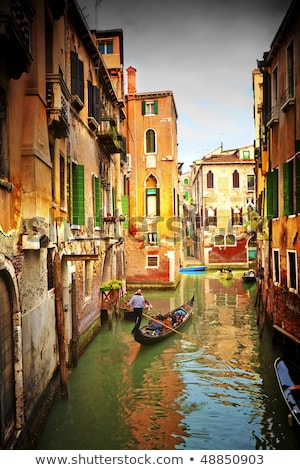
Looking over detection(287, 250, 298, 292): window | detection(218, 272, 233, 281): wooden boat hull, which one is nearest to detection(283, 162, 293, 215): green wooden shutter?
detection(287, 250, 298, 292): window

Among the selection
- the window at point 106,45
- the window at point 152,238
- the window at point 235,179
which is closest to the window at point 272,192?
the window at point 106,45

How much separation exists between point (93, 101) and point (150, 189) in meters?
9.09

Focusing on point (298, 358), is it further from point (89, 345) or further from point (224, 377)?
point (89, 345)

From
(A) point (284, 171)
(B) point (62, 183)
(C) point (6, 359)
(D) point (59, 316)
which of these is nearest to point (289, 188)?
(A) point (284, 171)

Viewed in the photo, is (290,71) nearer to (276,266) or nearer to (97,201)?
(276,266)

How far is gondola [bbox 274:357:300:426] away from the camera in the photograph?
5.28 metres

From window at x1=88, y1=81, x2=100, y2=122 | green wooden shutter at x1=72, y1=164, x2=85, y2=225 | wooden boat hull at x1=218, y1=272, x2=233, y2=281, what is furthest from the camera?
wooden boat hull at x1=218, y1=272, x2=233, y2=281

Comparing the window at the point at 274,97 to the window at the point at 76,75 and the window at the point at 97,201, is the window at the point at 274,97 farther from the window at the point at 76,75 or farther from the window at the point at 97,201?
the window at the point at 97,201

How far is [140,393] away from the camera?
7164 millimetres

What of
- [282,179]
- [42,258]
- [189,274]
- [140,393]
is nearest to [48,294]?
[42,258]

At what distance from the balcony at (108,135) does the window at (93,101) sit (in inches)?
19.6

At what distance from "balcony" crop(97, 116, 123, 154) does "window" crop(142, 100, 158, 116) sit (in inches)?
282

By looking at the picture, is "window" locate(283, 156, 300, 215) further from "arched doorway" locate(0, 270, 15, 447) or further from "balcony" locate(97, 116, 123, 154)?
"arched doorway" locate(0, 270, 15, 447)

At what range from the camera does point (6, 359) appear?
4453mm
